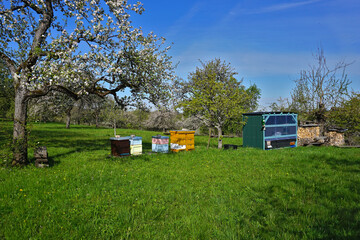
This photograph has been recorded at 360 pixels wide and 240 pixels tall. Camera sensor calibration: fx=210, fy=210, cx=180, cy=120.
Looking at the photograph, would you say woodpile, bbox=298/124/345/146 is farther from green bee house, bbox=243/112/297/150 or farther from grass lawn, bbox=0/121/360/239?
grass lawn, bbox=0/121/360/239

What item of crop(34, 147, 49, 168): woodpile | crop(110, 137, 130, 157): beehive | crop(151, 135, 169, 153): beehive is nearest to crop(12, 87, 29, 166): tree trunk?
crop(34, 147, 49, 168): woodpile

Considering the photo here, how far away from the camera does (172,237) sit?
14.2 feet

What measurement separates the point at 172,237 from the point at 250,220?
198 centimetres

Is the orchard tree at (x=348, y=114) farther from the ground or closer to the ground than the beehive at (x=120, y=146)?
farther from the ground

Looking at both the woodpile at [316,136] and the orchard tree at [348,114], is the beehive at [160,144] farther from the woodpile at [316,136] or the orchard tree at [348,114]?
the orchard tree at [348,114]

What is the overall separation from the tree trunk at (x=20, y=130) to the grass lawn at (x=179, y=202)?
490 mm

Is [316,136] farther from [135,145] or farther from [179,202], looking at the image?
[179,202]

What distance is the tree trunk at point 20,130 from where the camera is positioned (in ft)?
31.4

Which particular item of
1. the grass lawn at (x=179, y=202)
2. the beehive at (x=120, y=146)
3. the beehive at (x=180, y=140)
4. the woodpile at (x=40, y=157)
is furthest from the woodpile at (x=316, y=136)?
the woodpile at (x=40, y=157)

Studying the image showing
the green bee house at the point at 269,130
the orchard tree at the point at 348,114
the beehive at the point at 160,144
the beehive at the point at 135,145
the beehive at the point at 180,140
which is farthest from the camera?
the orchard tree at the point at 348,114

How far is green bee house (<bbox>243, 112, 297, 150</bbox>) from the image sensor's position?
17094mm

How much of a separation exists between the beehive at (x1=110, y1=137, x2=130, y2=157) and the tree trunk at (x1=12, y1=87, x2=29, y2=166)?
4055 mm

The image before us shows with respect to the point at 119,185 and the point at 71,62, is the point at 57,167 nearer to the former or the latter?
the point at 119,185

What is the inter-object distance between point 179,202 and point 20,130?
28.4ft
